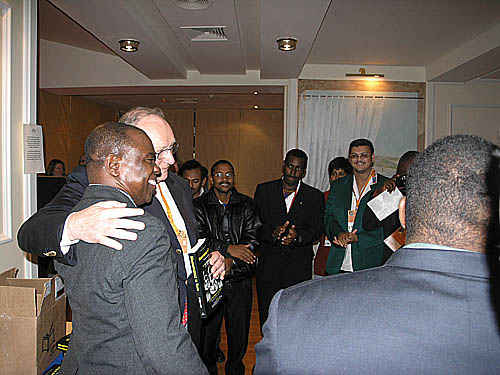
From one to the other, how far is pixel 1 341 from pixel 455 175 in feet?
6.20

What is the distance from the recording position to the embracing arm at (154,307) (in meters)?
1.23

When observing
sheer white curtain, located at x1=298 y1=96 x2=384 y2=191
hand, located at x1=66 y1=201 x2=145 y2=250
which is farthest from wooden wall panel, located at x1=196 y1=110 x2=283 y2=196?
hand, located at x1=66 y1=201 x2=145 y2=250

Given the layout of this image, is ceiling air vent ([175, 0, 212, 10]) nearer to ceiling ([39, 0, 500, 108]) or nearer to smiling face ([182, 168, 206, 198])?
ceiling ([39, 0, 500, 108])

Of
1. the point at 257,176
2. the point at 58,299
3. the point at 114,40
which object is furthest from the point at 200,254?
the point at 257,176

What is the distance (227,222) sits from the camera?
346 cm

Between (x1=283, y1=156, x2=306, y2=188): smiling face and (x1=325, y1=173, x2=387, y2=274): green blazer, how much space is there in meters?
0.44

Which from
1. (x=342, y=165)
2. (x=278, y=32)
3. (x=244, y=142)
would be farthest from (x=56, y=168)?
(x=278, y=32)

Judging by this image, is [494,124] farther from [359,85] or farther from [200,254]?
[200,254]

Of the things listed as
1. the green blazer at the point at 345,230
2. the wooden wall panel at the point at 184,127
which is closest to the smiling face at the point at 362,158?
the green blazer at the point at 345,230

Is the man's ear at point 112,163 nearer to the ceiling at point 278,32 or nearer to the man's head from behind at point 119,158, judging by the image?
the man's head from behind at point 119,158

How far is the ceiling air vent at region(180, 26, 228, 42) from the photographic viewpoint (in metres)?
3.91

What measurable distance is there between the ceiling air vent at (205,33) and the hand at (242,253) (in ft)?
6.42

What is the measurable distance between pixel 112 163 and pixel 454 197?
1.01 metres

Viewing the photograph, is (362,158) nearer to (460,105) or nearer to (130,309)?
(130,309)
